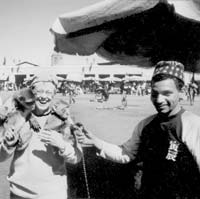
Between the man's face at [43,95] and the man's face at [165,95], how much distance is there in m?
0.78

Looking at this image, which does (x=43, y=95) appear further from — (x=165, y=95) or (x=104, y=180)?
(x=104, y=180)

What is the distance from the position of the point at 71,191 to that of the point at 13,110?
1.85 m

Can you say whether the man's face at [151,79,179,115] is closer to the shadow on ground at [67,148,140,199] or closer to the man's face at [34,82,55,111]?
the man's face at [34,82,55,111]

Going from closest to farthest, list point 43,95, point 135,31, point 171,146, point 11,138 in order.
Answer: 1. point 11,138
2. point 171,146
3. point 43,95
4. point 135,31

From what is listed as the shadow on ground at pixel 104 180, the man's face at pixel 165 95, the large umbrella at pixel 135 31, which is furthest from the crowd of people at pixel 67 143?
the shadow on ground at pixel 104 180

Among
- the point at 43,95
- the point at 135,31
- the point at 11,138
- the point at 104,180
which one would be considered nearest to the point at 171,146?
the point at 43,95

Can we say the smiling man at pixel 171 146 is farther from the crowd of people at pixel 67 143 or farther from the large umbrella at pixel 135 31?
the large umbrella at pixel 135 31

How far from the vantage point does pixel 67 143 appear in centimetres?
240

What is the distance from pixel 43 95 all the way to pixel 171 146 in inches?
39.5

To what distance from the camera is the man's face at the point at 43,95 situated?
2.49 meters

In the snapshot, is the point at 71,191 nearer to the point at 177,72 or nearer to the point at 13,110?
the point at 13,110

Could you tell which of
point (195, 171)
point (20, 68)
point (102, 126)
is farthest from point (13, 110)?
point (20, 68)

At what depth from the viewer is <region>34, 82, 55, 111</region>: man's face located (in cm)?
249

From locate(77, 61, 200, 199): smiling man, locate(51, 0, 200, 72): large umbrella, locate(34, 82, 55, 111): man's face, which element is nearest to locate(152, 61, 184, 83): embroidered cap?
locate(77, 61, 200, 199): smiling man
